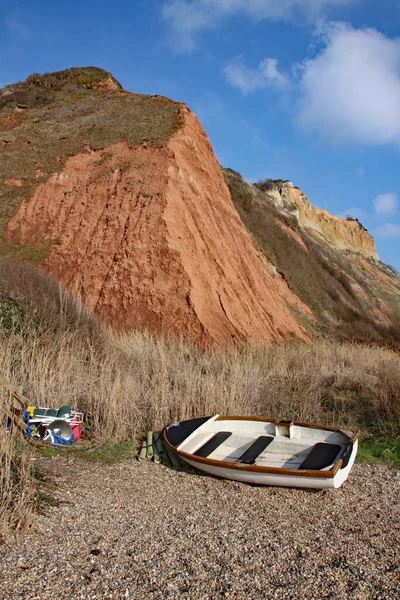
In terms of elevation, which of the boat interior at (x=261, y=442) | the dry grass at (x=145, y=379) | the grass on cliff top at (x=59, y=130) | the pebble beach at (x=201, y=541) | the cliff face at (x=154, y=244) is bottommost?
Answer: the pebble beach at (x=201, y=541)

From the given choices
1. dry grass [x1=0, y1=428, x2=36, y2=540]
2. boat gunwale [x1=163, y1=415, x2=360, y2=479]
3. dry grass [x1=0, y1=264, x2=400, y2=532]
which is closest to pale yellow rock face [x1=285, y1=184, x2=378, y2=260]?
dry grass [x1=0, y1=264, x2=400, y2=532]

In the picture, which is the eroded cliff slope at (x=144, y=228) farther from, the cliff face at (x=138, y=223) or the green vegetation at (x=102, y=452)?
the green vegetation at (x=102, y=452)

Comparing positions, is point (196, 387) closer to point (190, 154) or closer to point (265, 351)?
point (265, 351)

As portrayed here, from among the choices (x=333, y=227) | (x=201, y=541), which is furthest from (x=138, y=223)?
(x=333, y=227)

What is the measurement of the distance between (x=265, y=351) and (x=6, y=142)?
623 inches

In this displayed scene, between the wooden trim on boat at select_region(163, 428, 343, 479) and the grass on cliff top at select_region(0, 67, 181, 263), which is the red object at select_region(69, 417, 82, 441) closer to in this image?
the wooden trim on boat at select_region(163, 428, 343, 479)

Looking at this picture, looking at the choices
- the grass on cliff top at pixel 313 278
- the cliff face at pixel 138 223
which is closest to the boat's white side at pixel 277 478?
the cliff face at pixel 138 223

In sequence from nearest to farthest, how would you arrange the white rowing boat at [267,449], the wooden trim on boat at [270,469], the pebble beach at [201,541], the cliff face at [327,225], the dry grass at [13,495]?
the pebble beach at [201,541] < the dry grass at [13,495] < the wooden trim on boat at [270,469] < the white rowing boat at [267,449] < the cliff face at [327,225]

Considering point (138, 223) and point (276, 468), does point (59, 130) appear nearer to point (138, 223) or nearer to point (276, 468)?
point (138, 223)

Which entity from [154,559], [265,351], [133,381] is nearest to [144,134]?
[265,351]

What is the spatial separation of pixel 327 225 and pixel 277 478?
199ft

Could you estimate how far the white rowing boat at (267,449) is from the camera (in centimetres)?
643

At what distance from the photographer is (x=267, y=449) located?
26.0 feet

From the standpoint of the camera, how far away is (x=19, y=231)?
62.8ft
